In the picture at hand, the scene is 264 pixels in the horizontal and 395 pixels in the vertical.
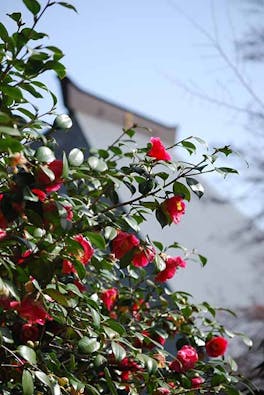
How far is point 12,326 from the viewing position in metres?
1.25

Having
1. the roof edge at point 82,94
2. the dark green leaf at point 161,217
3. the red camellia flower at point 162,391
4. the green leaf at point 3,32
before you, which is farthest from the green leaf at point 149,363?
the roof edge at point 82,94

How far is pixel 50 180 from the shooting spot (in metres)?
0.97

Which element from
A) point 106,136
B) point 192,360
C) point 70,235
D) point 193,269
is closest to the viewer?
point 70,235

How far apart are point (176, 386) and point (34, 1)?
1087mm

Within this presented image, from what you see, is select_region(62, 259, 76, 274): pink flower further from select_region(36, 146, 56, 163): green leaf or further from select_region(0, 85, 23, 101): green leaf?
select_region(0, 85, 23, 101): green leaf

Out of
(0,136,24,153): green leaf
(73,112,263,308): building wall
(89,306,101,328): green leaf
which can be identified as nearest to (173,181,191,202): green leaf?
(89,306,101,328): green leaf

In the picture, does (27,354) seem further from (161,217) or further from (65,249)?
(161,217)

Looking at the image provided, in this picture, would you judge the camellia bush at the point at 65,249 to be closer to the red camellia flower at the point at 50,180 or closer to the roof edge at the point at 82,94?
the red camellia flower at the point at 50,180

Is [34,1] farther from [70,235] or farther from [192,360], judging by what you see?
[192,360]

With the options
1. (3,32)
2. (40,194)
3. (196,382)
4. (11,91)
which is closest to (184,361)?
(196,382)

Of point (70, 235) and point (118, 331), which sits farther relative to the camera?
point (118, 331)

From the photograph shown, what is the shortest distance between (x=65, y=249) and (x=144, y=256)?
0.75 ft

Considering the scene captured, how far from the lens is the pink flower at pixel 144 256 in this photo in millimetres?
1246

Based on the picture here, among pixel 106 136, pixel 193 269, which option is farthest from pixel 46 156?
pixel 106 136
